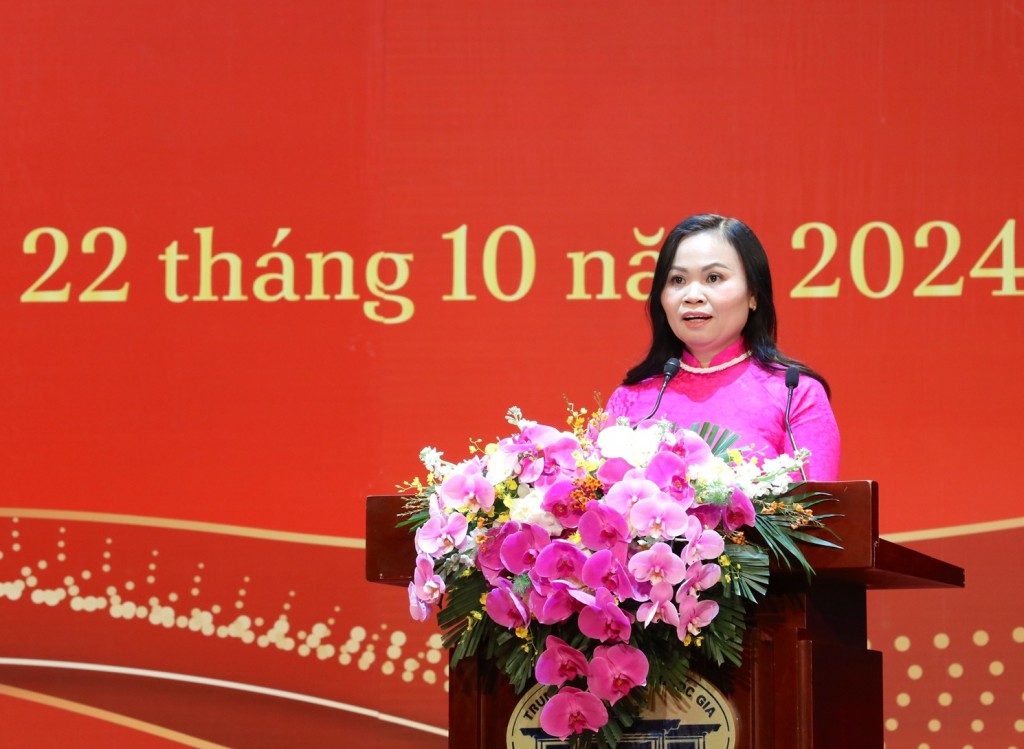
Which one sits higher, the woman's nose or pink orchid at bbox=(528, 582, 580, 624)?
the woman's nose

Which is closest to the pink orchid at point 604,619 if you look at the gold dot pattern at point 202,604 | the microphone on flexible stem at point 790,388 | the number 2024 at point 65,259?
the microphone on flexible stem at point 790,388

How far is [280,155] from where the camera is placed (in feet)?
10.3

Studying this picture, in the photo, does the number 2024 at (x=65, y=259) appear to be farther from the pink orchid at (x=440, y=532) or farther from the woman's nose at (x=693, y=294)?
the pink orchid at (x=440, y=532)

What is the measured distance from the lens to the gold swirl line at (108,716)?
3.05 m

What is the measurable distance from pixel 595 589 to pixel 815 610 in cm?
29

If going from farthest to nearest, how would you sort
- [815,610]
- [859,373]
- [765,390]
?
[859,373] < [765,390] < [815,610]

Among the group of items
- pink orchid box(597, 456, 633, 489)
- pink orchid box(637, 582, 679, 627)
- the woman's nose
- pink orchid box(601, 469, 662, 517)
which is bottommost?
pink orchid box(637, 582, 679, 627)

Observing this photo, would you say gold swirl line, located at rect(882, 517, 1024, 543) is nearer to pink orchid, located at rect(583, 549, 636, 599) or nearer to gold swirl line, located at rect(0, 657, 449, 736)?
gold swirl line, located at rect(0, 657, 449, 736)

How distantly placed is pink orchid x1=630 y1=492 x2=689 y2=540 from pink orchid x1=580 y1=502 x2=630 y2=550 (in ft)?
0.06

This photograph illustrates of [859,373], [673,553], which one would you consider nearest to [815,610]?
[673,553]

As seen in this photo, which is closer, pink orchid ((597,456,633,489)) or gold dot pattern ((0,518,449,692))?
pink orchid ((597,456,633,489))

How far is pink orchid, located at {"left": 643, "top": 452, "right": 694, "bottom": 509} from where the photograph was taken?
1.55 metres

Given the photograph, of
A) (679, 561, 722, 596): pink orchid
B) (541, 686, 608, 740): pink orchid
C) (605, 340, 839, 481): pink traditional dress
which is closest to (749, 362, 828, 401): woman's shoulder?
(605, 340, 839, 481): pink traditional dress

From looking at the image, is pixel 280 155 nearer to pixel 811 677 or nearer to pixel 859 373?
pixel 859 373
